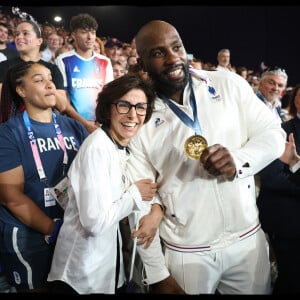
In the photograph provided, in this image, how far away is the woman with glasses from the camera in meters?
0.99

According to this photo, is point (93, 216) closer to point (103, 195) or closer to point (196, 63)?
point (103, 195)

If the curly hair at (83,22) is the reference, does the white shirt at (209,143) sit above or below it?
below

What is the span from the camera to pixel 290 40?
1316 mm

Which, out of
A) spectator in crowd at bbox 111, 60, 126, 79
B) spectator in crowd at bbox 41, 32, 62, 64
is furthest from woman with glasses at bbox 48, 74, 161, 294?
spectator in crowd at bbox 41, 32, 62, 64

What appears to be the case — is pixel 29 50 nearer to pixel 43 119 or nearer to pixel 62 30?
pixel 62 30

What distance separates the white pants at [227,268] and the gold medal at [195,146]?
14.3 inches

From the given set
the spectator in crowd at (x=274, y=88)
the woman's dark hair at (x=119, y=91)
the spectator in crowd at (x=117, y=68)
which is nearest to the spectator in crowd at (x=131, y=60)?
the spectator in crowd at (x=117, y=68)

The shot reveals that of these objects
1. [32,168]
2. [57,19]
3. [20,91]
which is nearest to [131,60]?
[57,19]

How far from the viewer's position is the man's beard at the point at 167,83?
1.12 meters

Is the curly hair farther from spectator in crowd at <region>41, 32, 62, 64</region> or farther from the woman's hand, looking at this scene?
the woman's hand

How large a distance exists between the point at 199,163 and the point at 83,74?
580mm

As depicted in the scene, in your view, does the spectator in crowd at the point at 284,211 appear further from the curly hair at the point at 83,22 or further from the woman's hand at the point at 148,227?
the curly hair at the point at 83,22

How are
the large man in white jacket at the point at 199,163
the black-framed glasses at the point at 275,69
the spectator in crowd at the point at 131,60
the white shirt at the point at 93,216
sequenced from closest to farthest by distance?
1. the white shirt at the point at 93,216
2. the large man in white jacket at the point at 199,163
3. the spectator in crowd at the point at 131,60
4. the black-framed glasses at the point at 275,69

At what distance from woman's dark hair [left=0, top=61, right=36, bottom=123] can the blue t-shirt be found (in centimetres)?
5
